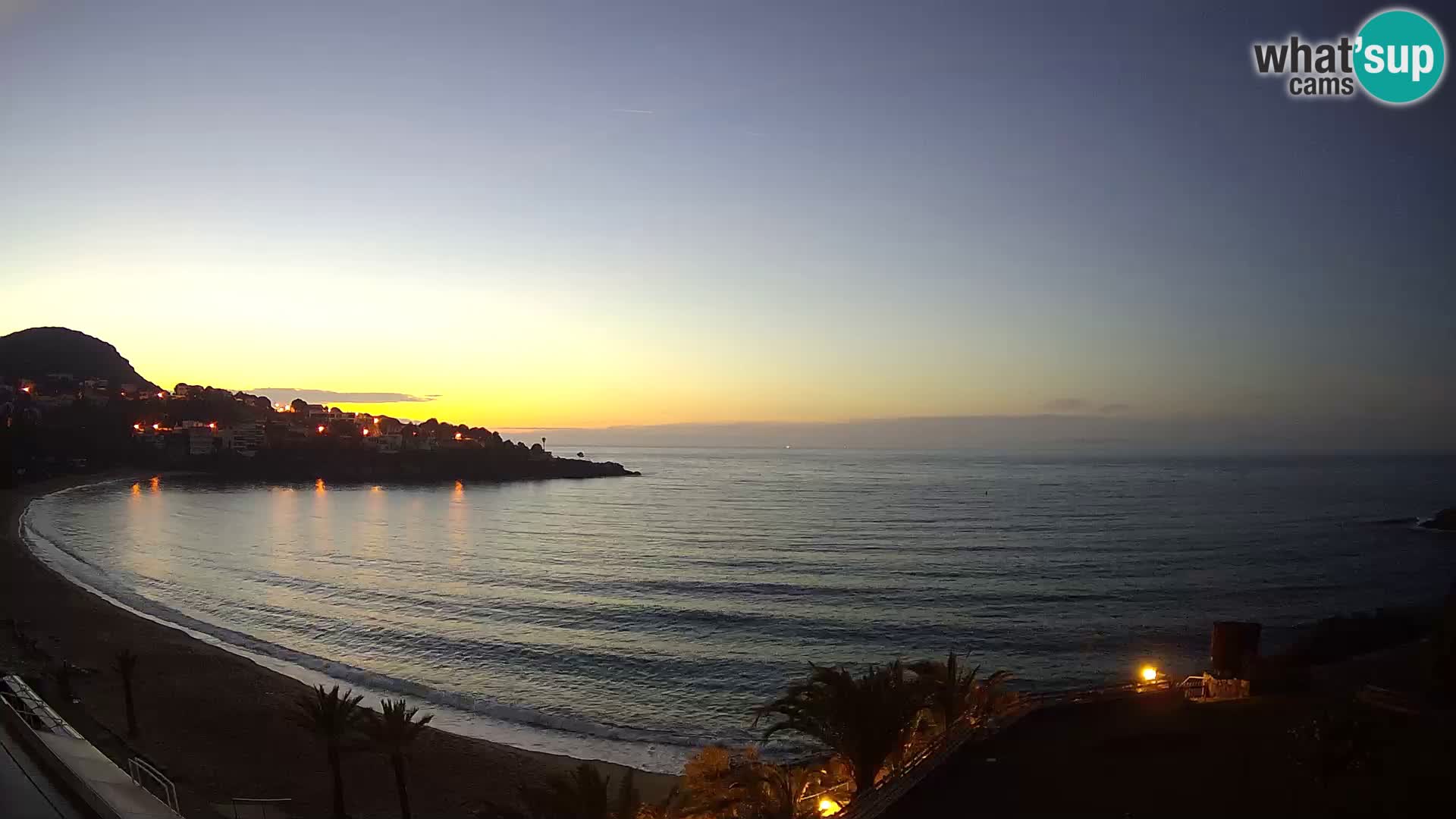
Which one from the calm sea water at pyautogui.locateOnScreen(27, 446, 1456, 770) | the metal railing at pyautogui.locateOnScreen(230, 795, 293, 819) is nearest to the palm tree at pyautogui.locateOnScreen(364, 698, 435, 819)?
the metal railing at pyautogui.locateOnScreen(230, 795, 293, 819)

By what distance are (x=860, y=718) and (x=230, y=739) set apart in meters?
20.2

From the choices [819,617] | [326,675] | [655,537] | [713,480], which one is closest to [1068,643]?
[819,617]

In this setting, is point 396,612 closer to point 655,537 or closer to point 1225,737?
point 655,537

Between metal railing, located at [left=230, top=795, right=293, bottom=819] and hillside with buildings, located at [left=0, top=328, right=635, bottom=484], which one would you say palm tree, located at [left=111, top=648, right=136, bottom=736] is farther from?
hillside with buildings, located at [left=0, top=328, right=635, bottom=484]

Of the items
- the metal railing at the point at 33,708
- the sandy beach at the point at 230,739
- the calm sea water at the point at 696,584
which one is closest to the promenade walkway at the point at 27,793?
the metal railing at the point at 33,708

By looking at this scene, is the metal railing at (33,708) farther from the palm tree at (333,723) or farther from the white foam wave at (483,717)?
the white foam wave at (483,717)

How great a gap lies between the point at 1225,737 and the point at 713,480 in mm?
136332

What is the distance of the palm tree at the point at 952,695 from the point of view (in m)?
16.2

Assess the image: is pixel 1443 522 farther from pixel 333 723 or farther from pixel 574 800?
pixel 333 723

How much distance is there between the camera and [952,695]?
1641 cm

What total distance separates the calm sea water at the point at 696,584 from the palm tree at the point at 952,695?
32.7 ft

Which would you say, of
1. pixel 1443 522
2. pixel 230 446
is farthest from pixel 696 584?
pixel 230 446

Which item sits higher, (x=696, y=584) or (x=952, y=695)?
(x=952, y=695)

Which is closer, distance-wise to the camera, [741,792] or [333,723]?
[741,792]
